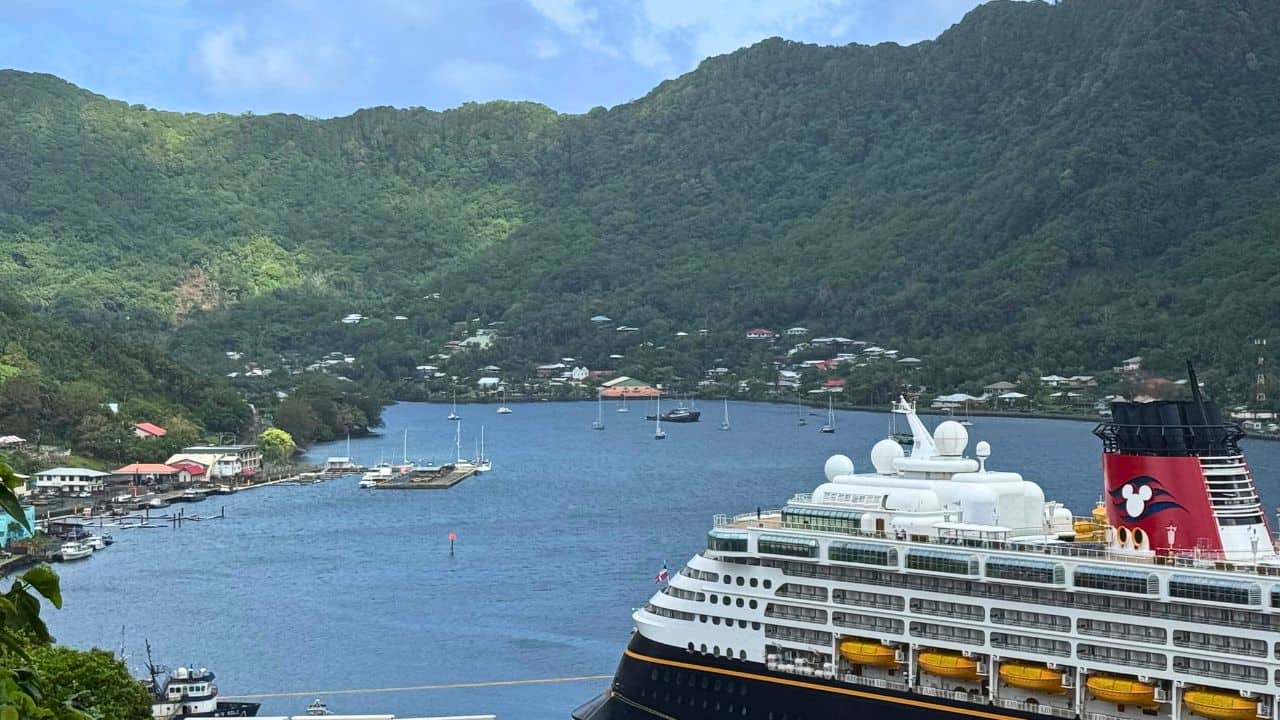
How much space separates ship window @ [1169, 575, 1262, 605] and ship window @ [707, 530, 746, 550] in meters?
7.23

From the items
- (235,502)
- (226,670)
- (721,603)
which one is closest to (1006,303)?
(235,502)

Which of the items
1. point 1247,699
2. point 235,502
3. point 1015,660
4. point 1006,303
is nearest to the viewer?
point 1247,699

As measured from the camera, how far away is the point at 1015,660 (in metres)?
25.1

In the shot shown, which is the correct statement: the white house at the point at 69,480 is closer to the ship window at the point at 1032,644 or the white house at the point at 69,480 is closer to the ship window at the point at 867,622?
the ship window at the point at 867,622

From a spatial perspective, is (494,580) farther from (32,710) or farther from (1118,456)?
(32,710)

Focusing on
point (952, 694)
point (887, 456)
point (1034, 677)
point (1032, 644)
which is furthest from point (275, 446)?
point (1034, 677)

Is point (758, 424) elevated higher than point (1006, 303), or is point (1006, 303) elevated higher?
point (1006, 303)

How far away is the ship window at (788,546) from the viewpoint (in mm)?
27484

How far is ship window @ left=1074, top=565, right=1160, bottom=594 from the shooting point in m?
23.9

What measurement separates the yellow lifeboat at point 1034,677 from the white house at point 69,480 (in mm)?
71440

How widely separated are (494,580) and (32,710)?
165 ft

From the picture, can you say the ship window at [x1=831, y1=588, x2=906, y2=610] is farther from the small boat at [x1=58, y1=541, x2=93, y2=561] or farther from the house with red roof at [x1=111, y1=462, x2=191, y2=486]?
the house with red roof at [x1=111, y1=462, x2=191, y2=486]

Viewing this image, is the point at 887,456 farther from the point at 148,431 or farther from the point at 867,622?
the point at 148,431

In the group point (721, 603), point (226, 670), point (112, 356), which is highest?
point (112, 356)
